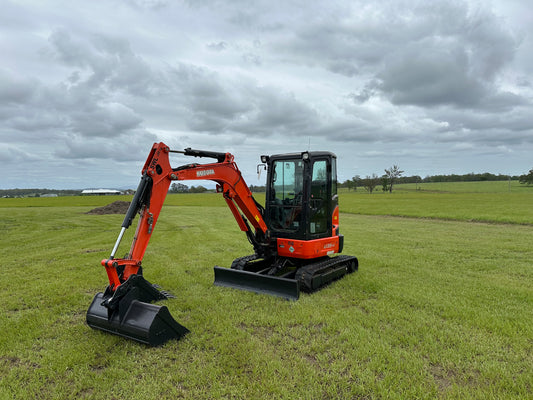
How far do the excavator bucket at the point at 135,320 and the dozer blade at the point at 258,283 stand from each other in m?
2.10

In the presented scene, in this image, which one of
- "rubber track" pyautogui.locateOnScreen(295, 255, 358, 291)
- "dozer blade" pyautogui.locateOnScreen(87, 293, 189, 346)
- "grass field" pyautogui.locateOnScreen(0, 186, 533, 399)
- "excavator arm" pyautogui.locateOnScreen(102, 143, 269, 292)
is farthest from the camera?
"rubber track" pyautogui.locateOnScreen(295, 255, 358, 291)

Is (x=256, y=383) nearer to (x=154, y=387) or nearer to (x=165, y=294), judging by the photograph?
(x=154, y=387)

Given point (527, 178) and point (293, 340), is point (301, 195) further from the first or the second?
point (527, 178)

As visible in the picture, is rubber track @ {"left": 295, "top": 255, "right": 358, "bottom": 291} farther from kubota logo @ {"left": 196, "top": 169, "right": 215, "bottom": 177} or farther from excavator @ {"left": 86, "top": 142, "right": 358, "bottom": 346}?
kubota logo @ {"left": 196, "top": 169, "right": 215, "bottom": 177}

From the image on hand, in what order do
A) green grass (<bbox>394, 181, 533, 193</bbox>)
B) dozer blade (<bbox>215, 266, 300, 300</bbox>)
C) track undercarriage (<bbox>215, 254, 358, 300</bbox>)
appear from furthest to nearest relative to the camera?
green grass (<bbox>394, 181, 533, 193</bbox>), track undercarriage (<bbox>215, 254, 358, 300</bbox>), dozer blade (<bbox>215, 266, 300, 300</bbox>)

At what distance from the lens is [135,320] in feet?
14.6

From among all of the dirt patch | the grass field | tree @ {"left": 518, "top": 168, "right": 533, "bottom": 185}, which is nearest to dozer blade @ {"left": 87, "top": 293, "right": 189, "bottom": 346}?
the grass field

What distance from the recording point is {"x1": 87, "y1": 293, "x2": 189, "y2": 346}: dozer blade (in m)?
4.31

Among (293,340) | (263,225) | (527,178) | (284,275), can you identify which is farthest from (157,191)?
(527,178)

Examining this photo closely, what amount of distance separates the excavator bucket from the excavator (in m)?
0.01

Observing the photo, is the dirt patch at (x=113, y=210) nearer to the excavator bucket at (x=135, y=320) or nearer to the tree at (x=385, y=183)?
the excavator bucket at (x=135, y=320)

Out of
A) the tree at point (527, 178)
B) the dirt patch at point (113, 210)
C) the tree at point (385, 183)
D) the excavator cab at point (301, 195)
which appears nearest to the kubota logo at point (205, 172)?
the excavator cab at point (301, 195)

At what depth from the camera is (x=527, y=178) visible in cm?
8275

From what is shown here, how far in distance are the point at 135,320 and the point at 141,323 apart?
5.6 inches
